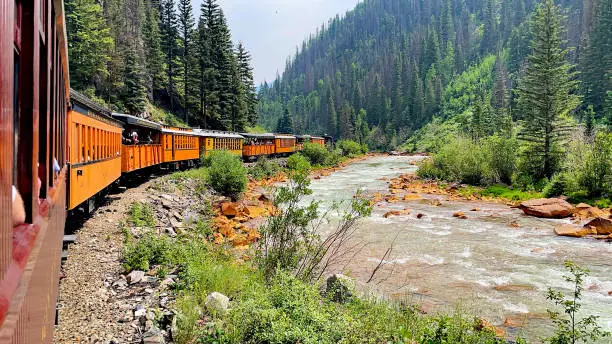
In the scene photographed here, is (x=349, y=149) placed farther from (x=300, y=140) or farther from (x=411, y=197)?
(x=411, y=197)

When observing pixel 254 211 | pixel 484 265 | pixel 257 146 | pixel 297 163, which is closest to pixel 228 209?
pixel 254 211

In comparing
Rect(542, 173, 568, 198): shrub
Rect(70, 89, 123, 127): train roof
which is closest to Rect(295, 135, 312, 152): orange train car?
Rect(542, 173, 568, 198): shrub

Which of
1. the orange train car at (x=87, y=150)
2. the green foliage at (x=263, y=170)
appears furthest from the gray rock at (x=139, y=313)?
the green foliage at (x=263, y=170)

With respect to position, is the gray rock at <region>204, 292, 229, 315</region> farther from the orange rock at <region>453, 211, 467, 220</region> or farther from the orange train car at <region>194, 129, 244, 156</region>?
the orange train car at <region>194, 129, 244, 156</region>

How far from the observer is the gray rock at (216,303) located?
6.48 m

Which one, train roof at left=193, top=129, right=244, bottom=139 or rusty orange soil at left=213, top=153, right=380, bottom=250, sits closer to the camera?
rusty orange soil at left=213, top=153, right=380, bottom=250

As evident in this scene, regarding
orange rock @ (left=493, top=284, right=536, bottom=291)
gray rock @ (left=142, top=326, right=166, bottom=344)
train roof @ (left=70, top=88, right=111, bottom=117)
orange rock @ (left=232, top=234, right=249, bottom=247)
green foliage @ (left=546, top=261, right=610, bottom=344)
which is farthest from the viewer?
orange rock @ (left=232, top=234, right=249, bottom=247)

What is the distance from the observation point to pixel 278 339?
5.35 metres

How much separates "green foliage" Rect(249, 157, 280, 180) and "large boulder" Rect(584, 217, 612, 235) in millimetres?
21818

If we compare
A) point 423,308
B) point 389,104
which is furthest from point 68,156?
point 389,104

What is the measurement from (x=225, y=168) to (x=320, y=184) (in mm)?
12023

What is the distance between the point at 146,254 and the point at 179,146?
57.1 feet

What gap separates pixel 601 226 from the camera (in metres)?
16.2

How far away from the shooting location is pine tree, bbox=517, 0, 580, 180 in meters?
29.1
